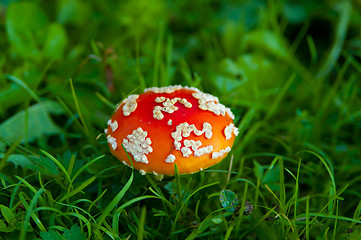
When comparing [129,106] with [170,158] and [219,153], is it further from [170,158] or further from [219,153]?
[219,153]

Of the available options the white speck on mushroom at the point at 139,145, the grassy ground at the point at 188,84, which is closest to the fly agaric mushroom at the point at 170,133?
the white speck on mushroom at the point at 139,145

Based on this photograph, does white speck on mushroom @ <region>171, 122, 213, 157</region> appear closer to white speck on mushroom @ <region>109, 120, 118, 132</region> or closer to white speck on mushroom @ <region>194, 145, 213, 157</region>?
white speck on mushroom @ <region>194, 145, 213, 157</region>

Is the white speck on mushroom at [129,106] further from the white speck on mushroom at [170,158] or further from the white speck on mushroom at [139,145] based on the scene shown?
the white speck on mushroom at [170,158]

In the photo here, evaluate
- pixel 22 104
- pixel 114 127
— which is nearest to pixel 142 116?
pixel 114 127

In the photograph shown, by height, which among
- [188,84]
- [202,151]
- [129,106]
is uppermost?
[129,106]

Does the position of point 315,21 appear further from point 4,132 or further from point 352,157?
point 4,132

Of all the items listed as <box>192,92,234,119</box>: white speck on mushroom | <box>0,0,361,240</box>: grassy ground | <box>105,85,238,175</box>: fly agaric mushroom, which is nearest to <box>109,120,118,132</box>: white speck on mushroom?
<box>105,85,238,175</box>: fly agaric mushroom

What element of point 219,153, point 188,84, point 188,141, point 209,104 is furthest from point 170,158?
point 188,84
